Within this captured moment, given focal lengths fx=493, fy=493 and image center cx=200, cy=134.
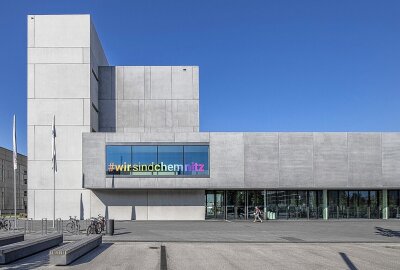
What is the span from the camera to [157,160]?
40031 mm

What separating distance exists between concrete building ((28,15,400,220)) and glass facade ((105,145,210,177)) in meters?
0.08

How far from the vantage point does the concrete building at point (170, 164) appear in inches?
1571

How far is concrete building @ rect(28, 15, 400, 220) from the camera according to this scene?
131ft

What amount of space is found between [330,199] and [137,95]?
1989 cm

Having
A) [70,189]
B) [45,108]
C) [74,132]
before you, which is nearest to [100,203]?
[70,189]

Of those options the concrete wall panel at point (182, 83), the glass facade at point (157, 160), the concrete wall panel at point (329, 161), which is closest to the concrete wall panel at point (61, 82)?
the glass facade at point (157, 160)

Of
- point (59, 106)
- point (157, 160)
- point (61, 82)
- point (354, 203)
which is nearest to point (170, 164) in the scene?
point (157, 160)

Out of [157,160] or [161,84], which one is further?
[161,84]

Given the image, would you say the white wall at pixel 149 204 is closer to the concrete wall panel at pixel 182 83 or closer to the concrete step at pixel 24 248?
the concrete wall panel at pixel 182 83

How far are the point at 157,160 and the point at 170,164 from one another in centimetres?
112

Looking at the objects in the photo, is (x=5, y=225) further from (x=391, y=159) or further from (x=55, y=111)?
(x=391, y=159)

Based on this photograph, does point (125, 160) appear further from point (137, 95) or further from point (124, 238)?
point (124, 238)

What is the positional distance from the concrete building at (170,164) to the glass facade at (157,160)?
81 millimetres

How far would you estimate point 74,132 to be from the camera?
136 ft
